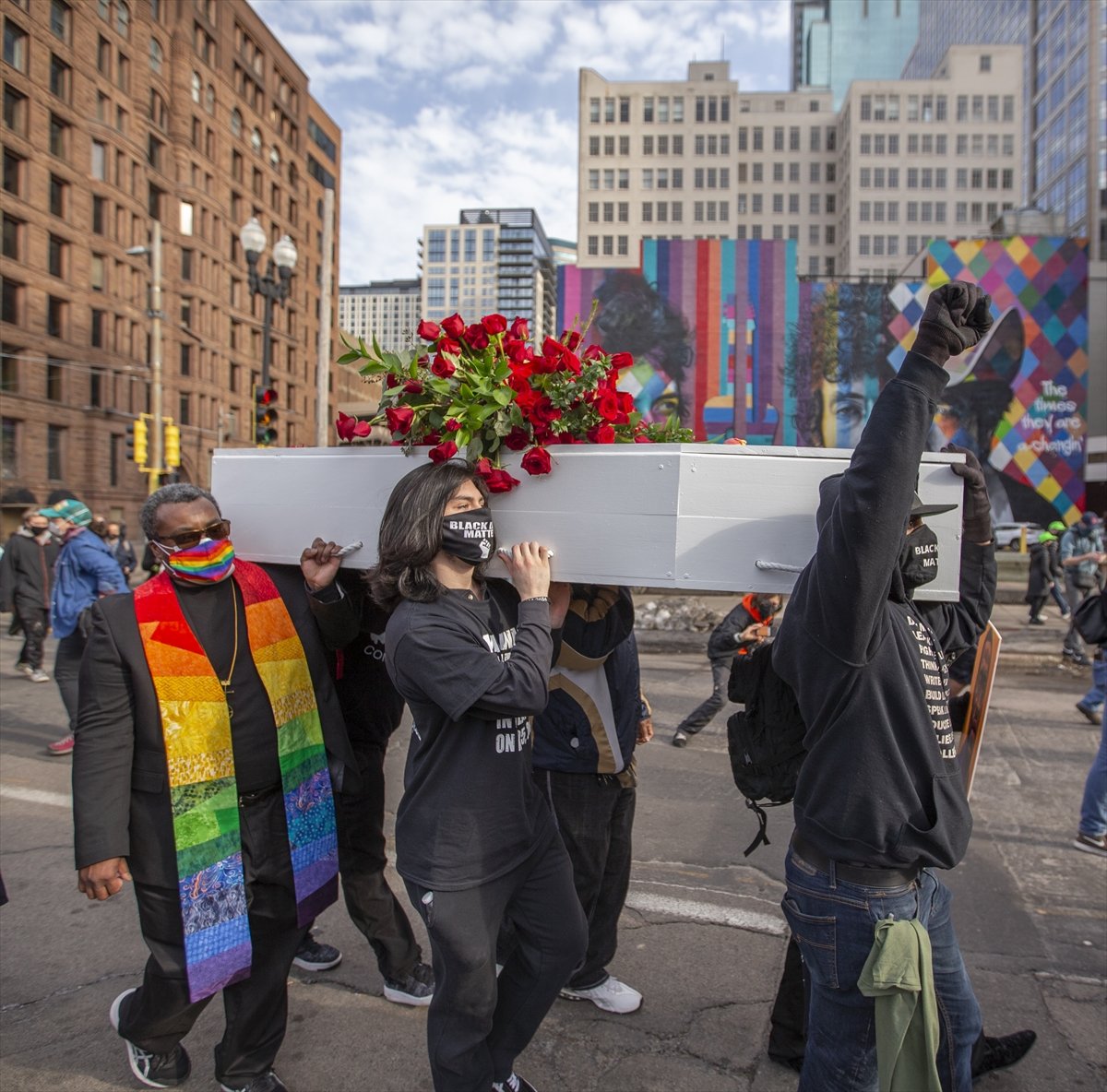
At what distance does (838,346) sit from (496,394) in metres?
42.2

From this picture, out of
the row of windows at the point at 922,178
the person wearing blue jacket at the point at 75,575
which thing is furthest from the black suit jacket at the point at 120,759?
the row of windows at the point at 922,178

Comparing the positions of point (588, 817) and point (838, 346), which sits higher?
point (838, 346)

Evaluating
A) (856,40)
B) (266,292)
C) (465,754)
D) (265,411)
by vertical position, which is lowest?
(465,754)

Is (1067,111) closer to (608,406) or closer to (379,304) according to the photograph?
(608,406)

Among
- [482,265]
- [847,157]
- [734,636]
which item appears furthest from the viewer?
[482,265]

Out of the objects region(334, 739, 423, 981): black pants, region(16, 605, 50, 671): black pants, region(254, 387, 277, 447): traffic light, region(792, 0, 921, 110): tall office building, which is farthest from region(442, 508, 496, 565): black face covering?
region(792, 0, 921, 110): tall office building

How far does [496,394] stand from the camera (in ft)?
8.22

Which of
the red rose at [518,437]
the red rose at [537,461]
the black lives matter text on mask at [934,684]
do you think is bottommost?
the black lives matter text on mask at [934,684]

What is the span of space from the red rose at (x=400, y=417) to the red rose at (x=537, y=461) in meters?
0.41

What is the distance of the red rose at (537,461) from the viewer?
244cm

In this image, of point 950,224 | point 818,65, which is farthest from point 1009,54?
point 818,65

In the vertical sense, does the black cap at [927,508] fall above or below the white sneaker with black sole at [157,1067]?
above

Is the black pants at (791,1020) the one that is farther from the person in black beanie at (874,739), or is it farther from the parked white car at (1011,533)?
the parked white car at (1011,533)

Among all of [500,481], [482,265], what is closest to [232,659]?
[500,481]
